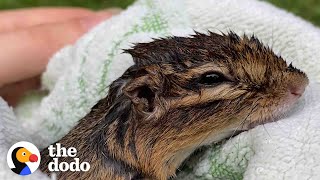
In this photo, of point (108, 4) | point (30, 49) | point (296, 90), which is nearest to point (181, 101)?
point (296, 90)

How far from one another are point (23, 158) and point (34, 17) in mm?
2215

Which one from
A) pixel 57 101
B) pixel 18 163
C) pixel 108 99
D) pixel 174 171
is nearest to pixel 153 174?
pixel 174 171

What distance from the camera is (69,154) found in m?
2.66

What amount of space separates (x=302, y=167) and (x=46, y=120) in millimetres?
1631

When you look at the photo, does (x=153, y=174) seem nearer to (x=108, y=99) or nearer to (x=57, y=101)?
(x=108, y=99)

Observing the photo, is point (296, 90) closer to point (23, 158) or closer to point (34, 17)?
point (23, 158)

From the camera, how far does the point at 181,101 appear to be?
2451mm

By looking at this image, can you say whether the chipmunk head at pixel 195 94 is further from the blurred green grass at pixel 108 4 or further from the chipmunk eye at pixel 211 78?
the blurred green grass at pixel 108 4

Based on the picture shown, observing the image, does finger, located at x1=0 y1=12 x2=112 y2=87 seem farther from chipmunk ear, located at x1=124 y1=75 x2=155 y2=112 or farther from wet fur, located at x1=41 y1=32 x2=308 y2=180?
chipmunk ear, located at x1=124 y1=75 x2=155 y2=112

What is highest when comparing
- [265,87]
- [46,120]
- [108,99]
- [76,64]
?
[265,87]

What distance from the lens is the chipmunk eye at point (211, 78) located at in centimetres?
241

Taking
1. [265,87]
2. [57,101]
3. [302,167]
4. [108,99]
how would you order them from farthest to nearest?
[57,101]
[108,99]
[265,87]
[302,167]

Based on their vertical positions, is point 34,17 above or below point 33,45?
below

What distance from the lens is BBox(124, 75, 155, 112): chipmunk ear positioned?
2.42 metres
